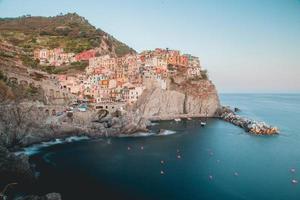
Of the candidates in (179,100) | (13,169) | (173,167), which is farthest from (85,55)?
(13,169)

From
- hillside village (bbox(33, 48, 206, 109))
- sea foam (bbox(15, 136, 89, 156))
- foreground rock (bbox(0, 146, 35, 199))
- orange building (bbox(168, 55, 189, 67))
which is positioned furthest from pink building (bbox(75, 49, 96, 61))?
foreground rock (bbox(0, 146, 35, 199))

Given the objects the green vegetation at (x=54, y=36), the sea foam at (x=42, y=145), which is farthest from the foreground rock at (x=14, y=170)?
the green vegetation at (x=54, y=36)

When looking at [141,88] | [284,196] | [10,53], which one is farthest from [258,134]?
[10,53]

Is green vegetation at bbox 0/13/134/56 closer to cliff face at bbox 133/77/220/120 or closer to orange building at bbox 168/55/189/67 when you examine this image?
orange building at bbox 168/55/189/67

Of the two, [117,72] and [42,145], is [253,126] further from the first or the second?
[42,145]

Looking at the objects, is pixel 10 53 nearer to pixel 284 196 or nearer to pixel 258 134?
pixel 258 134

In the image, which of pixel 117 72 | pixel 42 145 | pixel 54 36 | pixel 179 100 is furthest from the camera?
pixel 54 36
